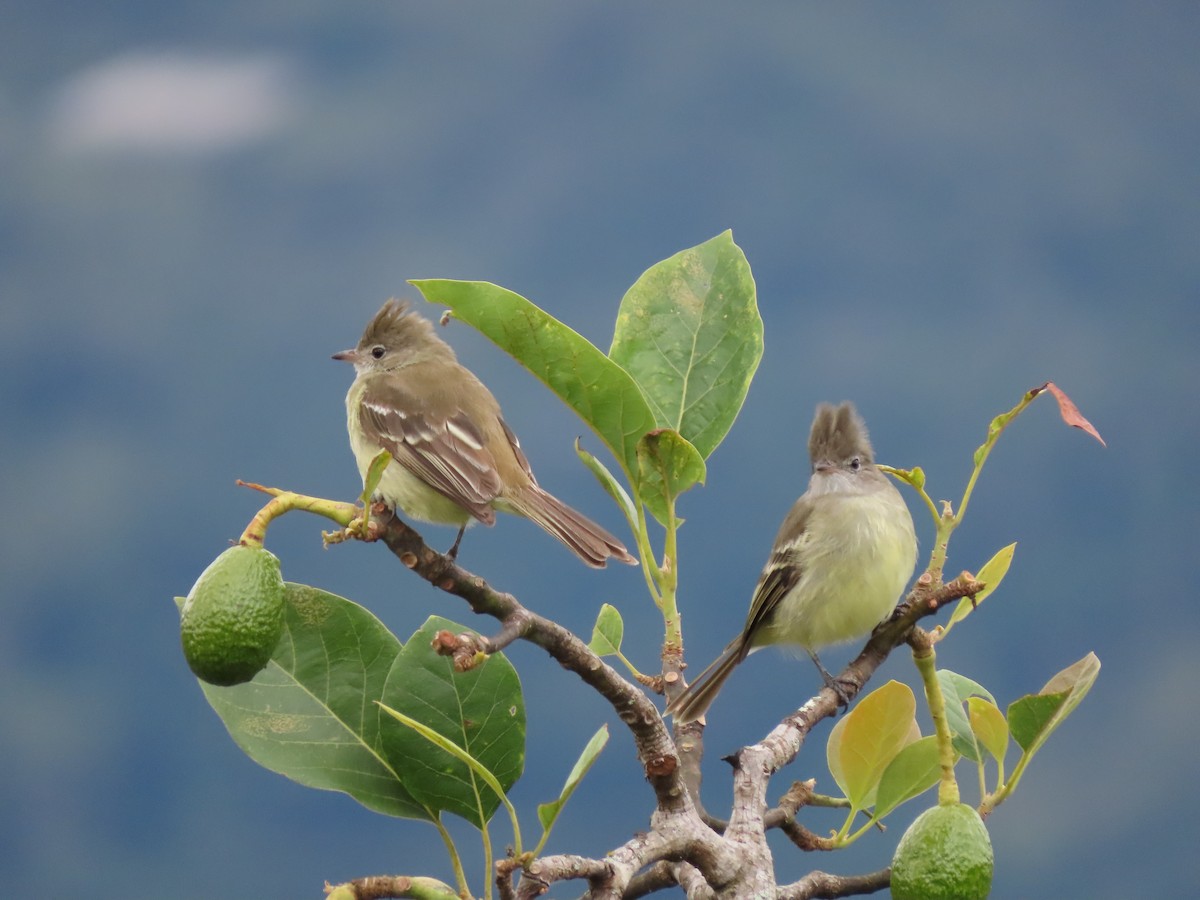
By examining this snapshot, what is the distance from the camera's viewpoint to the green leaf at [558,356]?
119 centimetres

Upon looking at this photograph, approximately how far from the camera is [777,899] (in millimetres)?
1323

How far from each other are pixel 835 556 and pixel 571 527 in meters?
0.56

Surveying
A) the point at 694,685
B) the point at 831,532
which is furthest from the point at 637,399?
the point at 831,532

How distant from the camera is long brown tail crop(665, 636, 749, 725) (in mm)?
1523

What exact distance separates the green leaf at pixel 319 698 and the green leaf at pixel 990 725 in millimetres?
679

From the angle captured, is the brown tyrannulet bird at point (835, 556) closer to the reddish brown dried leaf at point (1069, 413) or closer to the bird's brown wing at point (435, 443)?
the bird's brown wing at point (435, 443)

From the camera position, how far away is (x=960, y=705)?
1520 mm

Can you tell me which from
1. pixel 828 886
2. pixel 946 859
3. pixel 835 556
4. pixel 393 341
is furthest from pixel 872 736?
pixel 393 341

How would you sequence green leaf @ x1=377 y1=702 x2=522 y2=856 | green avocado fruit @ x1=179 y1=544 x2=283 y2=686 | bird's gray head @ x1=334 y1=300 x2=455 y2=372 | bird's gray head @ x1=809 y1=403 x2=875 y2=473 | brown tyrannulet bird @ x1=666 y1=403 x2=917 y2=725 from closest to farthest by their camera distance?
green avocado fruit @ x1=179 y1=544 x2=283 y2=686 < green leaf @ x1=377 y1=702 x2=522 y2=856 < brown tyrannulet bird @ x1=666 y1=403 x2=917 y2=725 < bird's gray head @ x1=809 y1=403 x2=875 y2=473 < bird's gray head @ x1=334 y1=300 x2=455 y2=372

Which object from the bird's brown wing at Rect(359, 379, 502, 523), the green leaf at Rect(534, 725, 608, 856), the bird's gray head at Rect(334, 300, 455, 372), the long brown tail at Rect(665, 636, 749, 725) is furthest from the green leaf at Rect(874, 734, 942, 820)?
the bird's gray head at Rect(334, 300, 455, 372)

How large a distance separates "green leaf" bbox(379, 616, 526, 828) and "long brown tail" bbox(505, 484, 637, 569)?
0.46 m

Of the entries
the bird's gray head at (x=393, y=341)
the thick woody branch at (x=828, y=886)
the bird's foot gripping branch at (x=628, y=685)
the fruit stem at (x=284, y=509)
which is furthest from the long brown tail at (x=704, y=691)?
the bird's gray head at (x=393, y=341)

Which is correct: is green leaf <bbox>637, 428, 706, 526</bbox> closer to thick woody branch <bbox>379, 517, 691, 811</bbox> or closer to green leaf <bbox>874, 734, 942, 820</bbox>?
thick woody branch <bbox>379, 517, 691, 811</bbox>

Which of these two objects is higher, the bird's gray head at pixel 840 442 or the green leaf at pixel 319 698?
the bird's gray head at pixel 840 442
